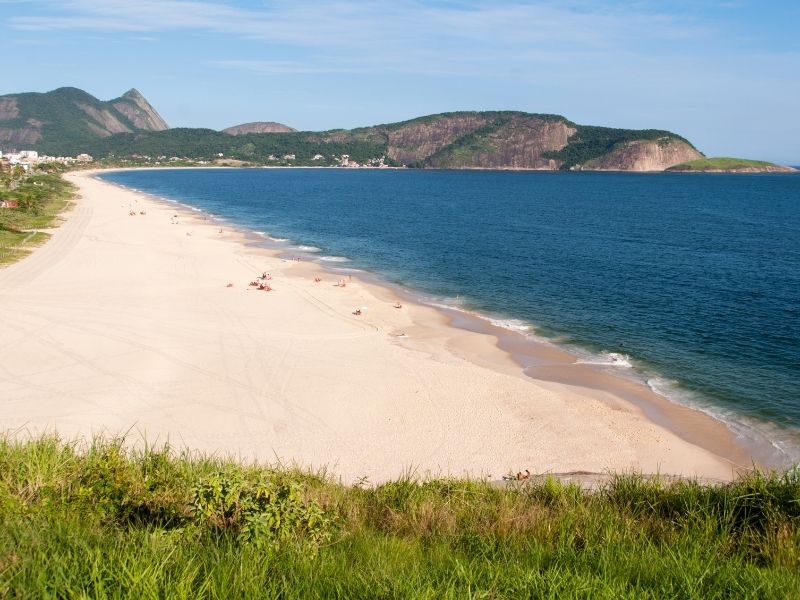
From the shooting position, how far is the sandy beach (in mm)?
16641

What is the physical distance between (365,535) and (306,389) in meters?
12.8

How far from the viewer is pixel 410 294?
1455 inches

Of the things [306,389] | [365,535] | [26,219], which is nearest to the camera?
[365,535]

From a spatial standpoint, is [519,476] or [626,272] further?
[626,272]

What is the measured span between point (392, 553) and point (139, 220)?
64634 millimetres

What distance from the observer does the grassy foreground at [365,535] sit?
19.4ft

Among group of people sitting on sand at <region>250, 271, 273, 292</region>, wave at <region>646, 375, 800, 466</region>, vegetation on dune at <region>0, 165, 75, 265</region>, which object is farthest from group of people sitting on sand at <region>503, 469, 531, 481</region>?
vegetation on dune at <region>0, 165, 75, 265</region>

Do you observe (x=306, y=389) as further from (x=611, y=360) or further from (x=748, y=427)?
(x=748, y=427)

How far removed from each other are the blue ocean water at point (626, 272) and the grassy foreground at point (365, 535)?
10723 mm

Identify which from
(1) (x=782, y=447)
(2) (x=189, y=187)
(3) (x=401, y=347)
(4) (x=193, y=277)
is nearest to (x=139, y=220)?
(4) (x=193, y=277)

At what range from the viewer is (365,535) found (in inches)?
316

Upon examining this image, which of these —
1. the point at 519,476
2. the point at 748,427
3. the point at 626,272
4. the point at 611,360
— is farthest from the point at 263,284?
the point at 748,427

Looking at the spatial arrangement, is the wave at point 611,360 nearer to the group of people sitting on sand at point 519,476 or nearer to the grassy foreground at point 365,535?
the group of people sitting on sand at point 519,476

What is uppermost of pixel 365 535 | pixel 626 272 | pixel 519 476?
pixel 365 535
